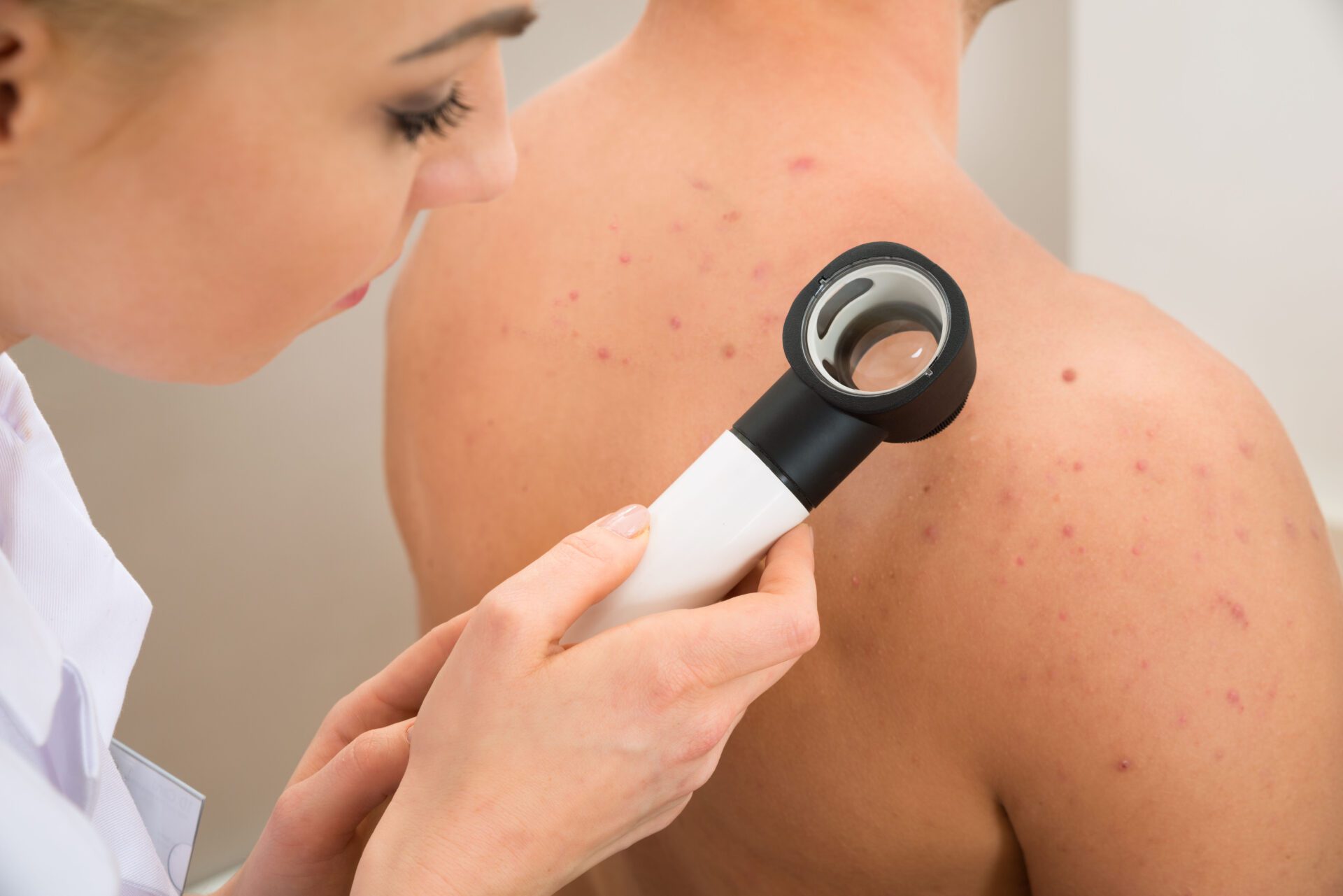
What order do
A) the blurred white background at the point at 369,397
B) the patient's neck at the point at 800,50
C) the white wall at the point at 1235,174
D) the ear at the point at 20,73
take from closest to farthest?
1. the ear at the point at 20,73
2. the patient's neck at the point at 800,50
3. the blurred white background at the point at 369,397
4. the white wall at the point at 1235,174

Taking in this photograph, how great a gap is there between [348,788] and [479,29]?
0.42 m

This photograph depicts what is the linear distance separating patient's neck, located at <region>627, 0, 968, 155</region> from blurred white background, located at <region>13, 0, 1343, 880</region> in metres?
0.74

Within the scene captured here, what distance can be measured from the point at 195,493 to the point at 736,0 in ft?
3.13

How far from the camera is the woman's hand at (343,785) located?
24.0 inches

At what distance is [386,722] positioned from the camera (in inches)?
27.3

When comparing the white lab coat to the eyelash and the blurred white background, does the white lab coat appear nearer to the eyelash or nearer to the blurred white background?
the eyelash

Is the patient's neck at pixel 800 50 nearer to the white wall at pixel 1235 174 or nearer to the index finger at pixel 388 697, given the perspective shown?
the index finger at pixel 388 697

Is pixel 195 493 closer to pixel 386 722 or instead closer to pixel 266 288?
pixel 386 722

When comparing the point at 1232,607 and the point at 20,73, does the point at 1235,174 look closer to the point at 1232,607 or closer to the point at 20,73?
the point at 1232,607

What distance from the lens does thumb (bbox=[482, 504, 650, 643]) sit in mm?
519

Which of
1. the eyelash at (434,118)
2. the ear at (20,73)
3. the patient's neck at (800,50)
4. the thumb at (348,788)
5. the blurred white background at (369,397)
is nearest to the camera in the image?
the ear at (20,73)

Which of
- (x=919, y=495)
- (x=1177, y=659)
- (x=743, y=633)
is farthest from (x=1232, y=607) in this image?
(x=743, y=633)

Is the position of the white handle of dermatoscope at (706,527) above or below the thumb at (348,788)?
above

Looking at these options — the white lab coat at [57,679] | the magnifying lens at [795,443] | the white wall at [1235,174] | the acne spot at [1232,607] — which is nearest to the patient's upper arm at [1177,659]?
the acne spot at [1232,607]
